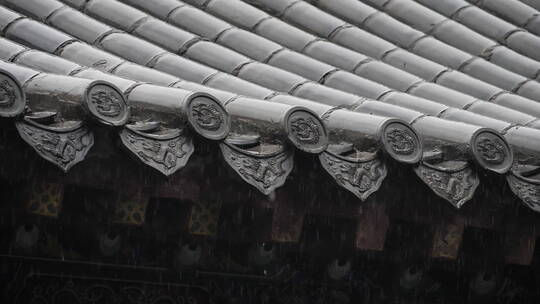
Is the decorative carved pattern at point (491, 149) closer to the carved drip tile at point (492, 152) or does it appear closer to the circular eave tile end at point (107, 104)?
the carved drip tile at point (492, 152)

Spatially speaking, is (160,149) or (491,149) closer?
(160,149)

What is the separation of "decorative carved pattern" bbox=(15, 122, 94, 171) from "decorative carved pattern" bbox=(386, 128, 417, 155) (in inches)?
44.1

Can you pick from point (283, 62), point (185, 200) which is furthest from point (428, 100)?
point (185, 200)

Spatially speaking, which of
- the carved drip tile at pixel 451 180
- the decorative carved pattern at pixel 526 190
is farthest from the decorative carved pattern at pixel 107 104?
the decorative carved pattern at pixel 526 190

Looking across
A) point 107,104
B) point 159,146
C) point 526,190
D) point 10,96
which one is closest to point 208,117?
point 159,146

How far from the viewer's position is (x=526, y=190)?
3637mm

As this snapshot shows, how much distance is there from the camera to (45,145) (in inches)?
116

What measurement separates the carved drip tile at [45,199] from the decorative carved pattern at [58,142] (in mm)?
314

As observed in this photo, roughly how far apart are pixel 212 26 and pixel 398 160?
79.5 inches

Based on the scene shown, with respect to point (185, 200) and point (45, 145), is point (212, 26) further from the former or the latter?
point (45, 145)

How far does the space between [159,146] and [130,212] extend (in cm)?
48

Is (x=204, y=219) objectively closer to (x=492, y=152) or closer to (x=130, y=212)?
(x=130, y=212)

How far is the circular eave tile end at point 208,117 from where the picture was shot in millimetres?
3156

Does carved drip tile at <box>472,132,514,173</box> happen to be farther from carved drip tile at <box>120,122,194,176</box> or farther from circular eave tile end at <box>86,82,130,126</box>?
circular eave tile end at <box>86,82,130,126</box>
